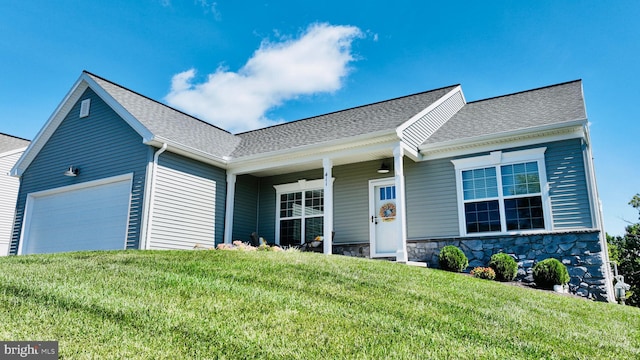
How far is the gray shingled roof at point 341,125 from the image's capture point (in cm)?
1177

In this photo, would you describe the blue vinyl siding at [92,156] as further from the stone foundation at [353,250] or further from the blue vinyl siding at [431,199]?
the blue vinyl siding at [431,199]

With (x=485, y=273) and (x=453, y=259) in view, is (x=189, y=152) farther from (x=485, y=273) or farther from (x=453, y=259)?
(x=485, y=273)

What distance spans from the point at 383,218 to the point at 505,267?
134 inches

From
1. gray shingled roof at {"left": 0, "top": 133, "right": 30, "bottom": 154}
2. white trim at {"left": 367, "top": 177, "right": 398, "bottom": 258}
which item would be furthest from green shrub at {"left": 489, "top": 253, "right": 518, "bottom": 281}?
gray shingled roof at {"left": 0, "top": 133, "right": 30, "bottom": 154}

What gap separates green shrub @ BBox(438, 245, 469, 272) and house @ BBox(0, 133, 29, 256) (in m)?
14.4

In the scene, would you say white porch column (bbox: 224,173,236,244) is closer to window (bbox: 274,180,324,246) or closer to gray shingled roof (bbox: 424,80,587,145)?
window (bbox: 274,180,324,246)

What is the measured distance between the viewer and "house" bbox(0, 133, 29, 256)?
16203 millimetres

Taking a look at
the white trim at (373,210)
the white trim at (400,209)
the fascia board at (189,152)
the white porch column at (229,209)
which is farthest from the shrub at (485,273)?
the fascia board at (189,152)

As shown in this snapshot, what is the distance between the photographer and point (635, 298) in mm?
18047

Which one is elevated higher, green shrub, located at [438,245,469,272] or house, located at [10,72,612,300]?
house, located at [10,72,612,300]

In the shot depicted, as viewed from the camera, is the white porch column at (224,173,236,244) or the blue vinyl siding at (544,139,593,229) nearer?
the blue vinyl siding at (544,139,593,229)

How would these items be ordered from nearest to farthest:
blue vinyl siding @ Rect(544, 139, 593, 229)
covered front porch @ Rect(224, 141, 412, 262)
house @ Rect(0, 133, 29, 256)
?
blue vinyl siding @ Rect(544, 139, 593, 229) → covered front porch @ Rect(224, 141, 412, 262) → house @ Rect(0, 133, 29, 256)

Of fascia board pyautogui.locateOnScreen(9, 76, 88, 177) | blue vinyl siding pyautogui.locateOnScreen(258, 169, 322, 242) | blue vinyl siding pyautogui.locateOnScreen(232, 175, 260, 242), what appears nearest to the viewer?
fascia board pyautogui.locateOnScreen(9, 76, 88, 177)

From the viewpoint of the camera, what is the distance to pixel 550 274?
8.83m
